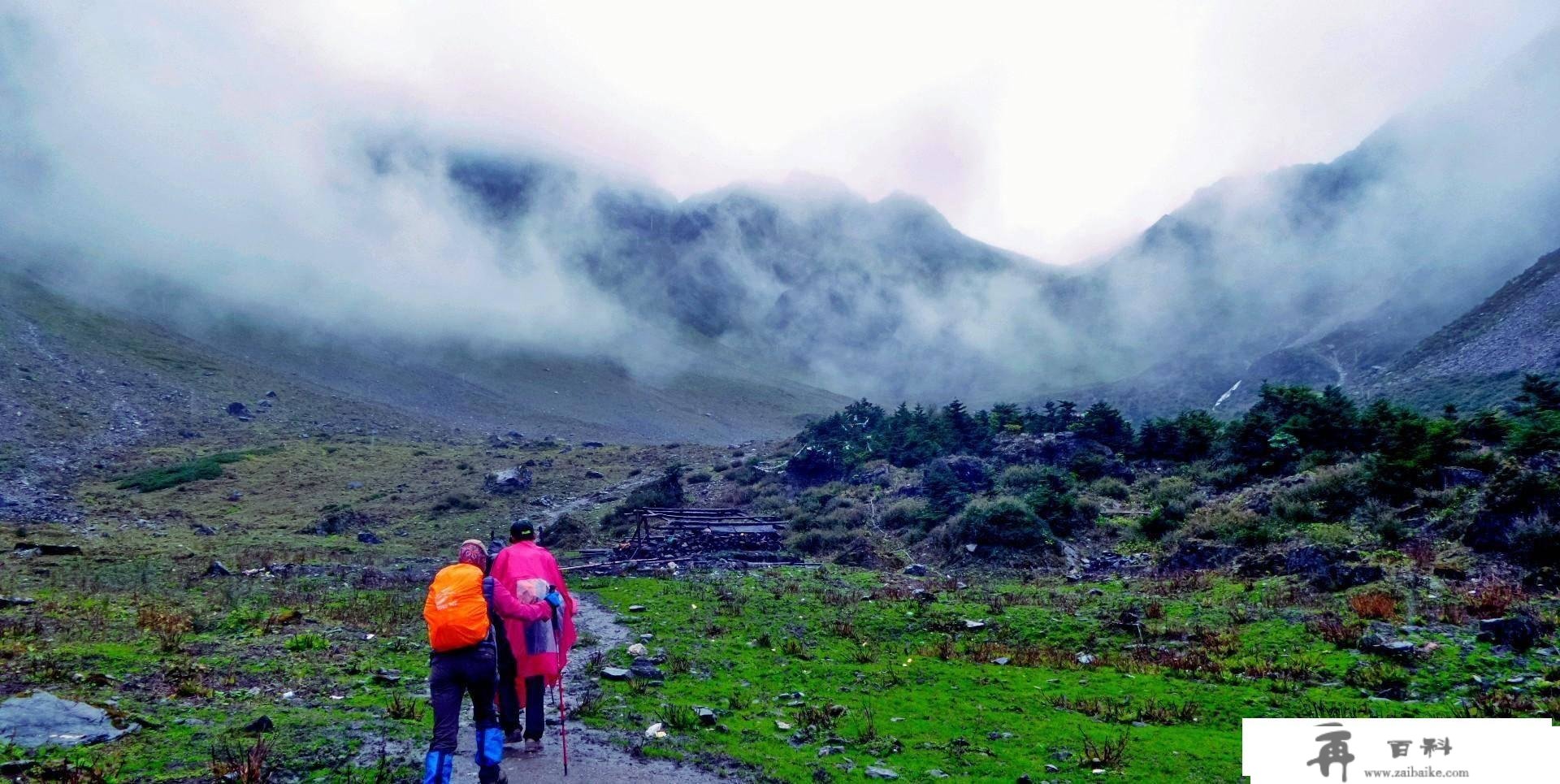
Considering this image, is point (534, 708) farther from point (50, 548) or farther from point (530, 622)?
point (50, 548)

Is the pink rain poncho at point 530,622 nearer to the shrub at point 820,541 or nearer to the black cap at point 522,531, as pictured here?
the black cap at point 522,531

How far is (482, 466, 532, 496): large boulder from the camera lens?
136ft

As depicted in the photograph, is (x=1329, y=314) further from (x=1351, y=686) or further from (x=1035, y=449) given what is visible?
(x=1351, y=686)

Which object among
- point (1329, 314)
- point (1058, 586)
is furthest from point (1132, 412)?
point (1058, 586)

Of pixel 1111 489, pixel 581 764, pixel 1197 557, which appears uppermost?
pixel 1111 489

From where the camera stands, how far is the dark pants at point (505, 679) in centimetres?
723

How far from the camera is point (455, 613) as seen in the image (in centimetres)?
610

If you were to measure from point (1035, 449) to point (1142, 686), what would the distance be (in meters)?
26.6

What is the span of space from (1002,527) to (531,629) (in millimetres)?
16606

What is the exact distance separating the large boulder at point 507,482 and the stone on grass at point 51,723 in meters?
34.6

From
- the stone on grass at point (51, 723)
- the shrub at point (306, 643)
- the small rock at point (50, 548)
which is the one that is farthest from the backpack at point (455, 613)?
the small rock at point (50, 548)

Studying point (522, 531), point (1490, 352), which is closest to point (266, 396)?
point (522, 531)

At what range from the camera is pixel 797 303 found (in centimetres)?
18638

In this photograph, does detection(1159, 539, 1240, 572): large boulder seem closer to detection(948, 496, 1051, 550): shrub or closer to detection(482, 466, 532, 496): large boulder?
detection(948, 496, 1051, 550): shrub
